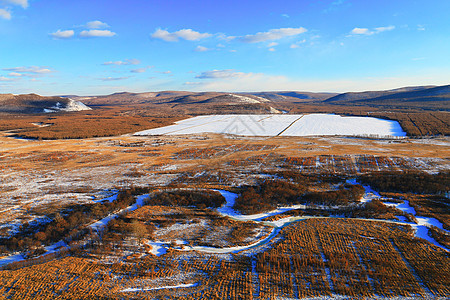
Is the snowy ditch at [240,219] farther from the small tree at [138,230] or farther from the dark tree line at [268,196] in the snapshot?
the small tree at [138,230]

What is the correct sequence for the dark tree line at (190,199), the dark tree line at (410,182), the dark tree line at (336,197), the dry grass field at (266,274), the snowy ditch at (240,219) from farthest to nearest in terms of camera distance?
1. the dark tree line at (410,182)
2. the dark tree line at (190,199)
3. the dark tree line at (336,197)
4. the snowy ditch at (240,219)
5. the dry grass field at (266,274)

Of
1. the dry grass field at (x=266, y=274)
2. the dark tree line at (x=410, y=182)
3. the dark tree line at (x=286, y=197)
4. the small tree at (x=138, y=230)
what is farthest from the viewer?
the dark tree line at (x=410, y=182)

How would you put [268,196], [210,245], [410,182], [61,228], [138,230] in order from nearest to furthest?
[210,245] → [138,230] → [61,228] → [268,196] → [410,182]

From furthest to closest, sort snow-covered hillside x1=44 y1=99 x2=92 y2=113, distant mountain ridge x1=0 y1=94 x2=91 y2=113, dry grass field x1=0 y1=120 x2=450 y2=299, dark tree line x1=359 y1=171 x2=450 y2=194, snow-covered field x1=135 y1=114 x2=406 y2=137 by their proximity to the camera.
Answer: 1. snow-covered hillside x1=44 y1=99 x2=92 y2=113
2. distant mountain ridge x1=0 y1=94 x2=91 y2=113
3. snow-covered field x1=135 y1=114 x2=406 y2=137
4. dark tree line x1=359 y1=171 x2=450 y2=194
5. dry grass field x1=0 y1=120 x2=450 y2=299

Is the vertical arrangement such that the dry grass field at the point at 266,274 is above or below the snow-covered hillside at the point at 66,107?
below

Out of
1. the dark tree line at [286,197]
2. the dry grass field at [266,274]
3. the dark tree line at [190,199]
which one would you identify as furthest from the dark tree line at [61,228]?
the dark tree line at [286,197]

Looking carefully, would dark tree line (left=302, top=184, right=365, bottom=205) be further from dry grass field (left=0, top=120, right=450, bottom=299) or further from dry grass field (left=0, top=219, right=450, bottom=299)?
dry grass field (left=0, top=219, right=450, bottom=299)

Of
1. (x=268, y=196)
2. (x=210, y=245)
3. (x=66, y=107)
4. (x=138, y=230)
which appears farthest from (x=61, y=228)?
(x=66, y=107)

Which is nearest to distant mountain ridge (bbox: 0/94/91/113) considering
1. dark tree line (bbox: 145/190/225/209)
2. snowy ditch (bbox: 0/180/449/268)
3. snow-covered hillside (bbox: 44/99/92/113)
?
snow-covered hillside (bbox: 44/99/92/113)

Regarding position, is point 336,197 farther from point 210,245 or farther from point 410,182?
point 210,245

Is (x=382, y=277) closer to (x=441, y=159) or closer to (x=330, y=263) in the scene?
(x=330, y=263)

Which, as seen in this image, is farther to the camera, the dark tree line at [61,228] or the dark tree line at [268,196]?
the dark tree line at [268,196]
